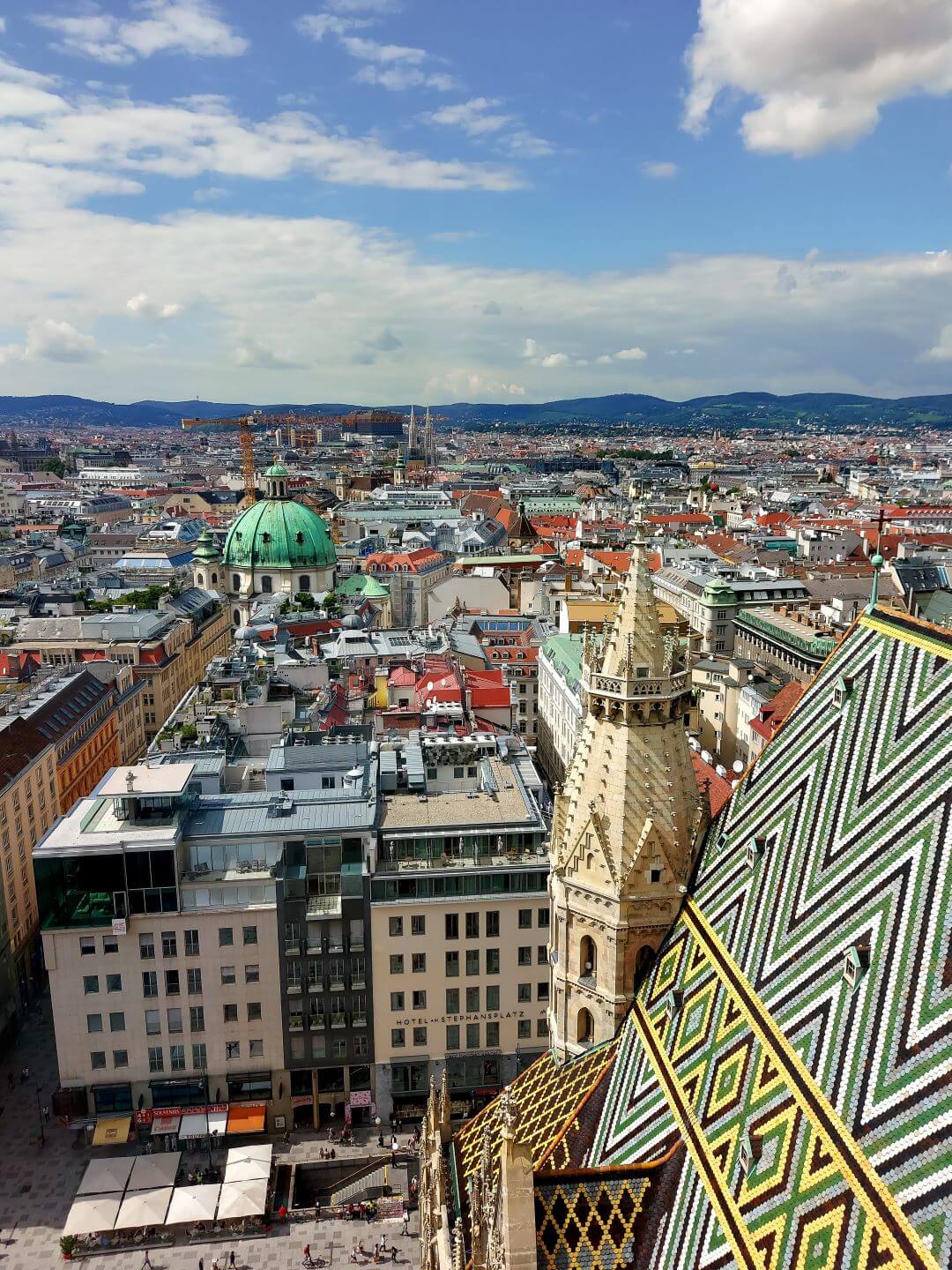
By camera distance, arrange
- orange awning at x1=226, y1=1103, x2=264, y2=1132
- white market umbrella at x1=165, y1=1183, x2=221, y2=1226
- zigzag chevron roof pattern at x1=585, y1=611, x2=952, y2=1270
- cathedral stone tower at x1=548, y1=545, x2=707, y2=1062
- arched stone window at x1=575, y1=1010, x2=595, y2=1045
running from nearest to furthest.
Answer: zigzag chevron roof pattern at x1=585, y1=611, x2=952, y2=1270, cathedral stone tower at x1=548, y1=545, x2=707, y2=1062, arched stone window at x1=575, y1=1010, x2=595, y2=1045, white market umbrella at x1=165, y1=1183, x2=221, y2=1226, orange awning at x1=226, y1=1103, x2=264, y2=1132

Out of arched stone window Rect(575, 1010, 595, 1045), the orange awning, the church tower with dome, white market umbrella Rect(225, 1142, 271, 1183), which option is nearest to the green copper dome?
the church tower with dome

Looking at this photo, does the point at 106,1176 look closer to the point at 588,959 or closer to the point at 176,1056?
the point at 176,1056

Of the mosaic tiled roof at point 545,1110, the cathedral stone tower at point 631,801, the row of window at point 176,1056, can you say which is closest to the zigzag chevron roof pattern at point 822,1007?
the cathedral stone tower at point 631,801

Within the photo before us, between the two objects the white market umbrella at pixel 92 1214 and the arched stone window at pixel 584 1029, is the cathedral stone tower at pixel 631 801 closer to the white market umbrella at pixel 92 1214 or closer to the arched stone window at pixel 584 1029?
the arched stone window at pixel 584 1029

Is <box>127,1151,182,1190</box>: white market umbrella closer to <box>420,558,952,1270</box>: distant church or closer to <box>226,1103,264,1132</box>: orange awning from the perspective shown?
<box>226,1103,264,1132</box>: orange awning

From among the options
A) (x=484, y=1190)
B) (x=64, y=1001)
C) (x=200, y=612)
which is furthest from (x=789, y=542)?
(x=484, y=1190)
